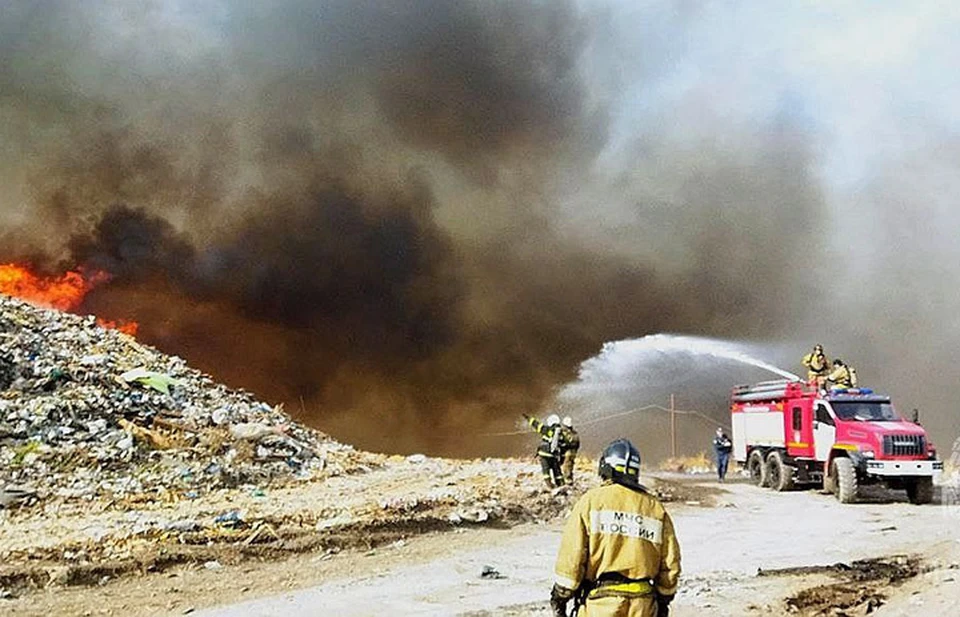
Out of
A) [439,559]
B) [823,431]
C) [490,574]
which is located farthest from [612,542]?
[823,431]

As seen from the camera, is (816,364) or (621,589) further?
(816,364)

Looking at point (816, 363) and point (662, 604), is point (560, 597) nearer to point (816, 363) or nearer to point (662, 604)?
point (662, 604)

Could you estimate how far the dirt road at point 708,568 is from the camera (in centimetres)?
824

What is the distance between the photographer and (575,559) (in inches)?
177

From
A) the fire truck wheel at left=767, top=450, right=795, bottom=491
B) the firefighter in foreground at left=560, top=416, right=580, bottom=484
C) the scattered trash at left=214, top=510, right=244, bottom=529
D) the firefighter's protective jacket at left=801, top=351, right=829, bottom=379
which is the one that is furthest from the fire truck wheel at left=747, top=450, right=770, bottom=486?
the scattered trash at left=214, top=510, right=244, bottom=529

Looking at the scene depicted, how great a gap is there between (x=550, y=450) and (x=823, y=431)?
5.81 m

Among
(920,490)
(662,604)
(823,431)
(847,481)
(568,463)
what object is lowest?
(662,604)

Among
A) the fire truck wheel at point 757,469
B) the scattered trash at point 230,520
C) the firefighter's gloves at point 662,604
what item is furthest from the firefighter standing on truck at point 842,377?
the firefighter's gloves at point 662,604

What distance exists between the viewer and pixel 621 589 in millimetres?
4523

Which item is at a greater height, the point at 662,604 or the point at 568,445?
the point at 568,445

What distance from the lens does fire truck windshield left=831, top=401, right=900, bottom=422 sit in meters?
17.3

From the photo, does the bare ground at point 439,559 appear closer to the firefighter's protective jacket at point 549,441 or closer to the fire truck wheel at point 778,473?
the firefighter's protective jacket at point 549,441

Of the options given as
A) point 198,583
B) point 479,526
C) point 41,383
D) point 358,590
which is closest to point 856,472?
point 479,526

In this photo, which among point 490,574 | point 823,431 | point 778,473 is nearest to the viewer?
point 490,574
